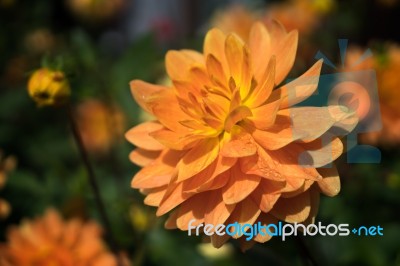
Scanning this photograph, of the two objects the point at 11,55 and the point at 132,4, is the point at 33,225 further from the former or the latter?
the point at 132,4

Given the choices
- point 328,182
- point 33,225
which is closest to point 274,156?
point 328,182

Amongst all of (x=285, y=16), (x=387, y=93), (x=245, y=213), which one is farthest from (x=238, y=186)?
(x=285, y=16)

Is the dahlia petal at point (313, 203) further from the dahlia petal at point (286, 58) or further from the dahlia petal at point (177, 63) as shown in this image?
the dahlia petal at point (177, 63)

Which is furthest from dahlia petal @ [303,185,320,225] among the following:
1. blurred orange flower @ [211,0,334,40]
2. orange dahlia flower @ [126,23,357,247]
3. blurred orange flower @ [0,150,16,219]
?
blurred orange flower @ [211,0,334,40]

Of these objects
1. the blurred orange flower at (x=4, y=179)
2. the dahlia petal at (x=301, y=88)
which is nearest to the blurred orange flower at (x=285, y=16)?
the blurred orange flower at (x=4, y=179)

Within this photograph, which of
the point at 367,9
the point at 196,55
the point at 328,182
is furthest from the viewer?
the point at 367,9

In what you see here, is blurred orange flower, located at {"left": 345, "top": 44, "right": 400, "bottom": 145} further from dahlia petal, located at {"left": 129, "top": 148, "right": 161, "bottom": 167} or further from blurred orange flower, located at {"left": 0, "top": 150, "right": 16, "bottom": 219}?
blurred orange flower, located at {"left": 0, "top": 150, "right": 16, "bottom": 219}
